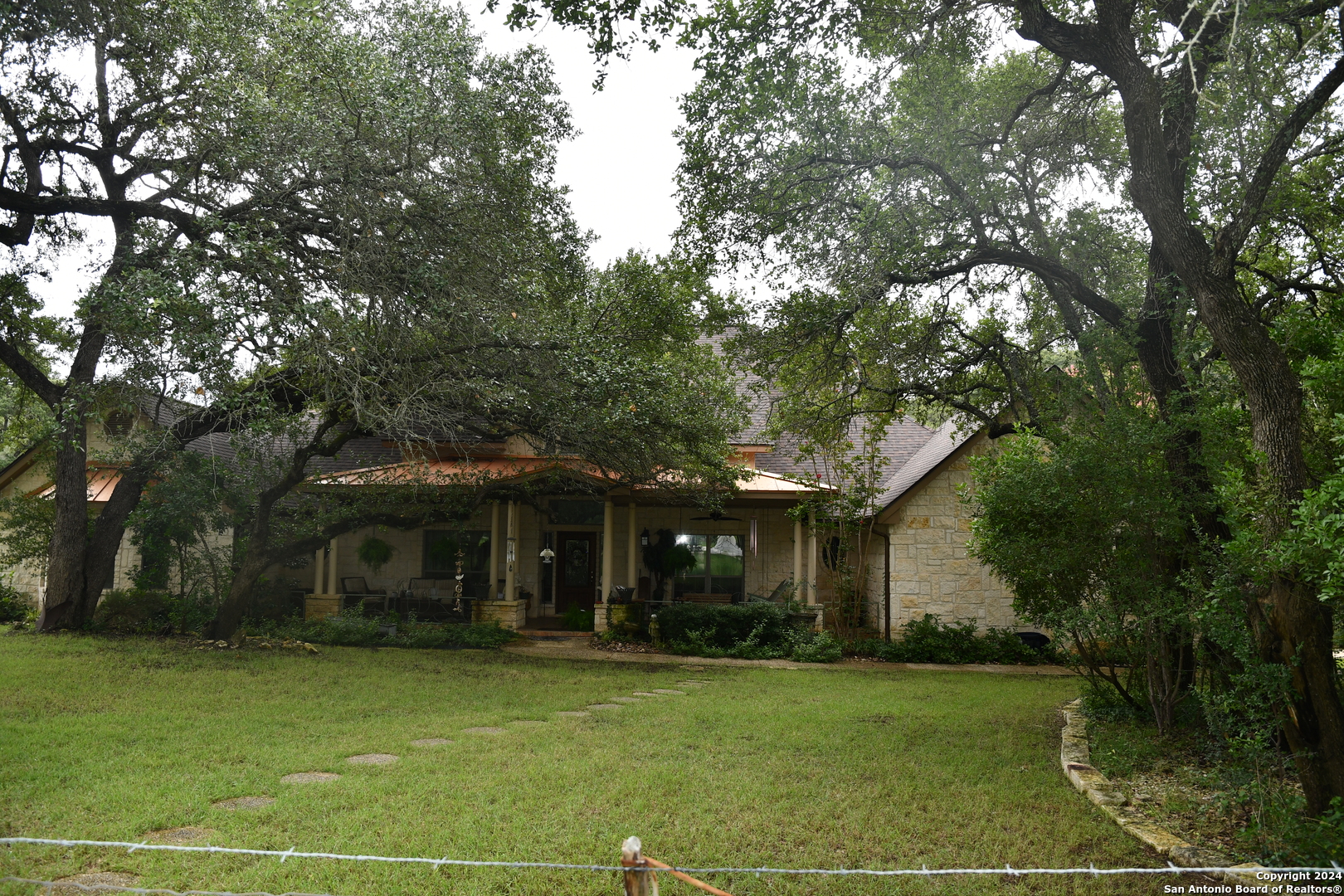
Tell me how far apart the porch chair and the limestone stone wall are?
34.8 ft

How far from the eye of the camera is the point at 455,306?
9.90 meters

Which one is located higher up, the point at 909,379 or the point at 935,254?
the point at 935,254

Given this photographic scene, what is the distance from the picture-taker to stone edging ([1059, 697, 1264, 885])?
14.7 ft

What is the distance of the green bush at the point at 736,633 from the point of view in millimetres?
14320

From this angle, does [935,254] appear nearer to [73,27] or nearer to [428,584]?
[73,27]

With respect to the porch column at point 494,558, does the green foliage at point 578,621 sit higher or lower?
lower

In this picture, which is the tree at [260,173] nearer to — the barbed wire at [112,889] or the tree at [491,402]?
the tree at [491,402]

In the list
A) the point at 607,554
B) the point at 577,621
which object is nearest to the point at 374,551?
the point at 577,621

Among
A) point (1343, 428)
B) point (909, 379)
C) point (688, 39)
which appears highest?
point (688, 39)

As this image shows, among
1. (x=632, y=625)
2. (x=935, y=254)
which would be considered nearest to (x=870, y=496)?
(x=632, y=625)

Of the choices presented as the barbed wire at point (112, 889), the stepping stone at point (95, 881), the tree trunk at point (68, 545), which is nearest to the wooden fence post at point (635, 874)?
the barbed wire at point (112, 889)

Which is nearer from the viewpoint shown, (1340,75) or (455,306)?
(1340,75)

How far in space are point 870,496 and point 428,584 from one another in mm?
9930

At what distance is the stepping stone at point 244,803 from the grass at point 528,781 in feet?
0.29
